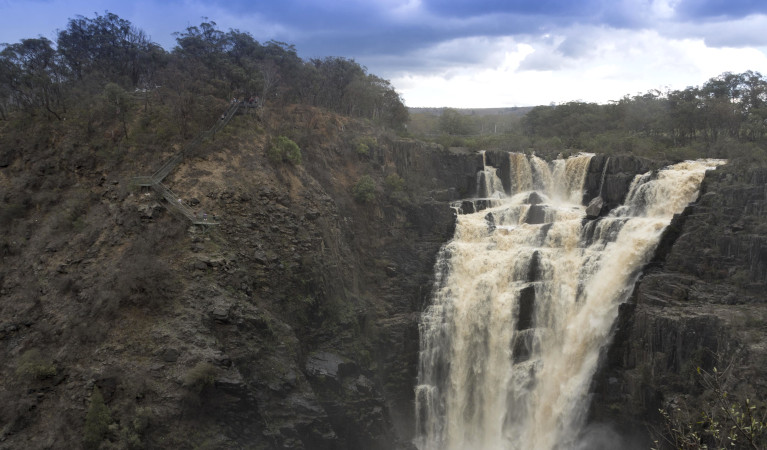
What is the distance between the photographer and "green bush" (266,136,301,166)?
1382 inches

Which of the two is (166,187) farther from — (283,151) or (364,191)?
(364,191)

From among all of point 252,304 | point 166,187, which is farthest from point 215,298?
point 166,187

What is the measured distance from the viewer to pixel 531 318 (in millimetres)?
32781

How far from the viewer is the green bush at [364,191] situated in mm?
39375

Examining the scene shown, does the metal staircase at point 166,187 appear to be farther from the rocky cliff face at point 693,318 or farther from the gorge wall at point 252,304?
the rocky cliff face at point 693,318

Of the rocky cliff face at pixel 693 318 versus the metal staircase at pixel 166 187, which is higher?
the metal staircase at pixel 166 187

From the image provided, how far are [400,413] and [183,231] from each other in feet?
58.4

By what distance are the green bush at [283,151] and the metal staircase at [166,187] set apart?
153 inches

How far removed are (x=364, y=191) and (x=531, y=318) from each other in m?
15.3

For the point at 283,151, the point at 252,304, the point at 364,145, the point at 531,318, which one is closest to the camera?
the point at 252,304

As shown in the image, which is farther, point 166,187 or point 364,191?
point 364,191

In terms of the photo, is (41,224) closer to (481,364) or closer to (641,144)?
(481,364)

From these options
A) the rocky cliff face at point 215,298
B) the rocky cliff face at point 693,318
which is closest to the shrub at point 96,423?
the rocky cliff face at point 215,298

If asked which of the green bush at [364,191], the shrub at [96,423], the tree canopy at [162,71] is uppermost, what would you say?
the tree canopy at [162,71]
